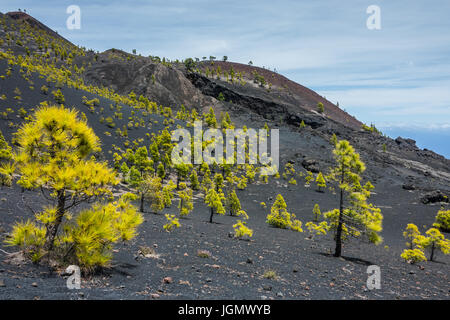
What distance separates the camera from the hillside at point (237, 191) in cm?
727

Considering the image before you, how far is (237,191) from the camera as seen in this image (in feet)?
150

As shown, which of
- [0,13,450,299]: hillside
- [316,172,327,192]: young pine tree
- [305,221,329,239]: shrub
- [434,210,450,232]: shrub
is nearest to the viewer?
[0,13,450,299]: hillside

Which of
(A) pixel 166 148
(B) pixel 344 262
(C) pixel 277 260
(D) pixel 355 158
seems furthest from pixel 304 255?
(A) pixel 166 148

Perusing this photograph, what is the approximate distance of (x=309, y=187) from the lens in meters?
52.8

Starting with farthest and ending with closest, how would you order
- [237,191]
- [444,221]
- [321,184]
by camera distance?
1. [321,184]
2. [237,191]
3. [444,221]

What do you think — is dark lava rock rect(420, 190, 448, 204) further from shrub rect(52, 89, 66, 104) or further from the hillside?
shrub rect(52, 89, 66, 104)

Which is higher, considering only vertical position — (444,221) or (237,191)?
(237,191)

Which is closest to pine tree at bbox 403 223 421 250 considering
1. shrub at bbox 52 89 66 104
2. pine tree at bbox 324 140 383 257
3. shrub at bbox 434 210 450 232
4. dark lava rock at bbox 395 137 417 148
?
pine tree at bbox 324 140 383 257

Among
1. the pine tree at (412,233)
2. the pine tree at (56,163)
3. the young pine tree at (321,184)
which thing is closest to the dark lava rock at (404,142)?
the young pine tree at (321,184)

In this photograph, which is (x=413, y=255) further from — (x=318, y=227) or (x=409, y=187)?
(x=409, y=187)

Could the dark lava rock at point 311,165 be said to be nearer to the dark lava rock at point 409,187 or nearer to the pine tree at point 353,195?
the dark lava rock at point 409,187

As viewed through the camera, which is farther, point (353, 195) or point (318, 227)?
point (318, 227)

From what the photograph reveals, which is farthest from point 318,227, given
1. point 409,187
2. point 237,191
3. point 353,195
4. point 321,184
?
point 409,187

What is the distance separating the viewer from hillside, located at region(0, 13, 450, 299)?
23.9 feet
